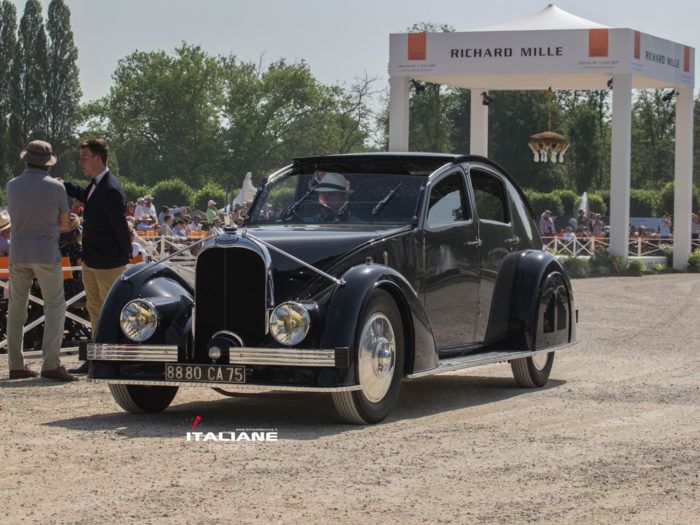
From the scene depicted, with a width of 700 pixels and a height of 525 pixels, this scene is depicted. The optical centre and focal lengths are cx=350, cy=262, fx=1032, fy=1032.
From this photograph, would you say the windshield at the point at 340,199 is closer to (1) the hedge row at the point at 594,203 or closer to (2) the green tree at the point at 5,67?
(1) the hedge row at the point at 594,203

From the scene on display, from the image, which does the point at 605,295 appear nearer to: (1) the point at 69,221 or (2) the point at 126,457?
(1) the point at 69,221

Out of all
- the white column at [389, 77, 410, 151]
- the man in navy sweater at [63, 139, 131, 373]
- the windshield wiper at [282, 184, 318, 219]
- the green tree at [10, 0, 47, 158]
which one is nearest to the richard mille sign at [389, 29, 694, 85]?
the white column at [389, 77, 410, 151]

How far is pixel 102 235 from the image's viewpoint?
28.6 ft

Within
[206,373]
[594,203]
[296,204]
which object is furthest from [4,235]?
[594,203]

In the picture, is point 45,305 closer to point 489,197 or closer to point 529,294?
point 489,197

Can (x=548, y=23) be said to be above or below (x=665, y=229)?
above

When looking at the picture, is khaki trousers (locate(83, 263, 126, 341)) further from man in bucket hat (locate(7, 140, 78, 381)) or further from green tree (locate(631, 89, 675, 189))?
green tree (locate(631, 89, 675, 189))

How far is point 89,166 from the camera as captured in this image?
8.85 m

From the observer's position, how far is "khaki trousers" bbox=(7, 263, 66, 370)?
870 cm

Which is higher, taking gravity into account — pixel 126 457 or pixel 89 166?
pixel 89 166

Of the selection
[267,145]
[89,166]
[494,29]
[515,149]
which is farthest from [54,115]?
[89,166]

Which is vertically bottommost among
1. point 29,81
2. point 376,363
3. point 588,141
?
point 376,363

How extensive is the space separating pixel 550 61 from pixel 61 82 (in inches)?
2240

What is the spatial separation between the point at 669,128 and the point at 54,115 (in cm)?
4912
